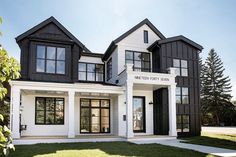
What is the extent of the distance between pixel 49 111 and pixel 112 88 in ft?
15.7

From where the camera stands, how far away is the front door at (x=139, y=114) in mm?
18000

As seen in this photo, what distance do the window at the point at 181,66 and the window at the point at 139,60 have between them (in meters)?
2.03

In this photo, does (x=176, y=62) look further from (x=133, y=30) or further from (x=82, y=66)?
(x=82, y=66)

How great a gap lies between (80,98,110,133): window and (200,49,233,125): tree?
96.7 ft

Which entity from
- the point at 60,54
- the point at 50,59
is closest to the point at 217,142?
the point at 60,54

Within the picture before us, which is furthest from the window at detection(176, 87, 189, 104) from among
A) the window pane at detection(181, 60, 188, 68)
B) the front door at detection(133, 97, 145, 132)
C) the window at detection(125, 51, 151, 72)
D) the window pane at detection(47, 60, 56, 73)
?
the window pane at detection(47, 60, 56, 73)

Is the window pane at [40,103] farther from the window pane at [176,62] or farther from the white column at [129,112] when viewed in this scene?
the window pane at [176,62]

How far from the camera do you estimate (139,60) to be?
18.7m

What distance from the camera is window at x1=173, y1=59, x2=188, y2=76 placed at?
724 inches

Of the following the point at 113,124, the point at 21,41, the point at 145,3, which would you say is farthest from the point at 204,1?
the point at 21,41

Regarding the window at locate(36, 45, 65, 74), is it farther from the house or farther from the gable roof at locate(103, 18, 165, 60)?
the gable roof at locate(103, 18, 165, 60)

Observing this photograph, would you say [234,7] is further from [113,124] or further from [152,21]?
[113,124]

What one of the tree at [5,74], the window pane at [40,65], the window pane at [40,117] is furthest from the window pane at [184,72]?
the tree at [5,74]

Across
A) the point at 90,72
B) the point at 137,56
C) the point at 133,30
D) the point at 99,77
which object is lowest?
the point at 99,77
